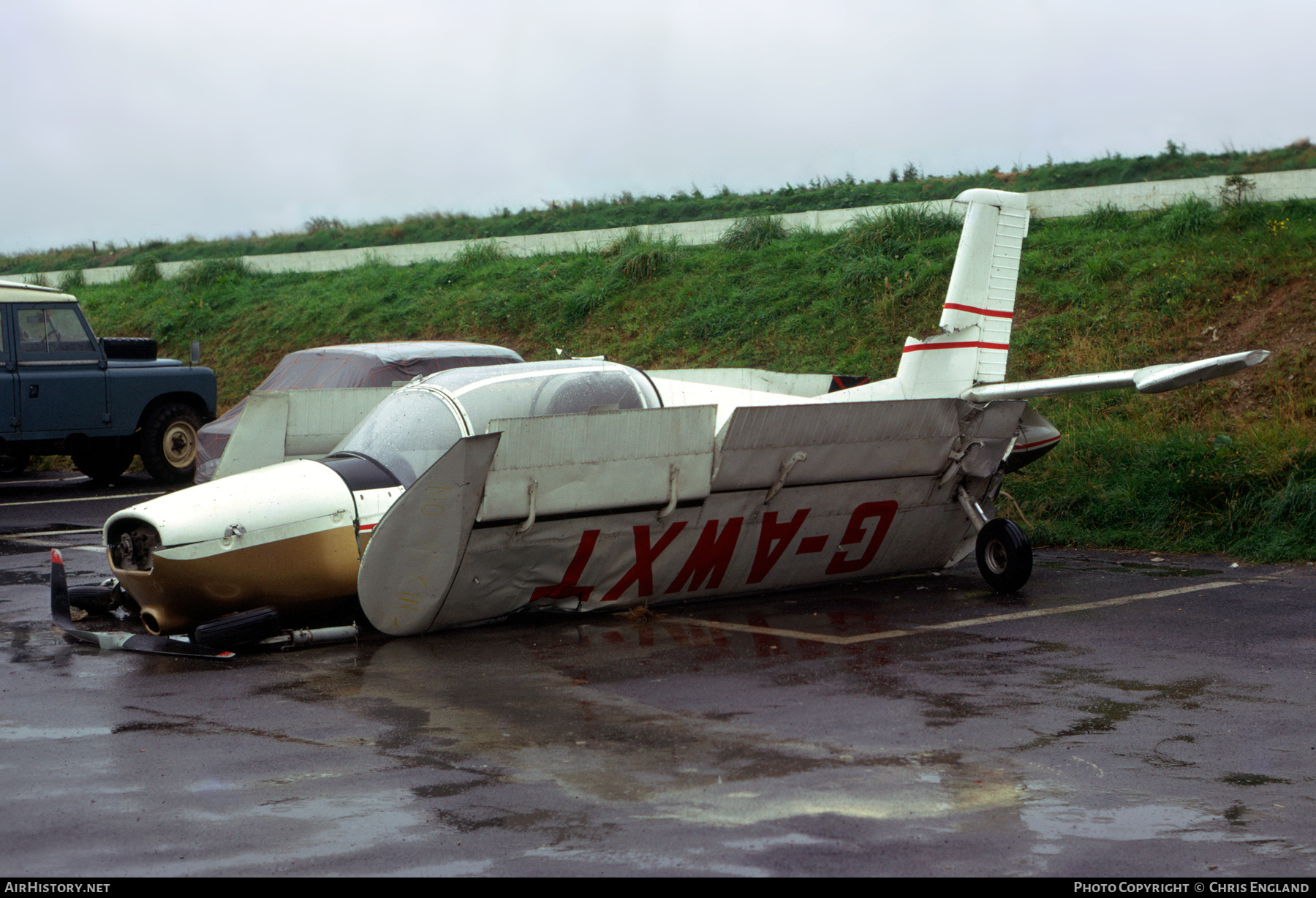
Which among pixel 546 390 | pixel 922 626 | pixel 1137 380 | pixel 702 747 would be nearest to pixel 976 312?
pixel 1137 380

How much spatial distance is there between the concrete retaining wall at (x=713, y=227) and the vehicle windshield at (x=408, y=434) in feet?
44.6

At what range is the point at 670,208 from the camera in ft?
105

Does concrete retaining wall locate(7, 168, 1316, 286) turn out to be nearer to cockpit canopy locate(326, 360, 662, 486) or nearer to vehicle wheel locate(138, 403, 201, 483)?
vehicle wheel locate(138, 403, 201, 483)

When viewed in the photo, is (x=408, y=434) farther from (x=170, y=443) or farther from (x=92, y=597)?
(x=170, y=443)

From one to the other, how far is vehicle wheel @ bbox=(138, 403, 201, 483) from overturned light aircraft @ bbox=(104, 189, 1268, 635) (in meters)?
10.0

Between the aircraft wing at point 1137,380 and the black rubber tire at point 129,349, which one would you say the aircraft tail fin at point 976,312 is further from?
the black rubber tire at point 129,349

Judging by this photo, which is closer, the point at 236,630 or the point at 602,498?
the point at 236,630

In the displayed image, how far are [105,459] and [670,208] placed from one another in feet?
59.9

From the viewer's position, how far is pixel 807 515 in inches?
323

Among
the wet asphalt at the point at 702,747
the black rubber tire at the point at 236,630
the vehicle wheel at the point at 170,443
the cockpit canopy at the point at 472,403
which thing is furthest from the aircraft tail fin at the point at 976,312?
the vehicle wheel at the point at 170,443

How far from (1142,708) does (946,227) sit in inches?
605

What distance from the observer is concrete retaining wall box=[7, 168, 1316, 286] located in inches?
667

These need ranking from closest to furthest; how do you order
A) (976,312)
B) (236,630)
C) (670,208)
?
(236,630) < (976,312) < (670,208)

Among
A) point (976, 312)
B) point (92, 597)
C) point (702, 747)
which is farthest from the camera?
point (976, 312)
